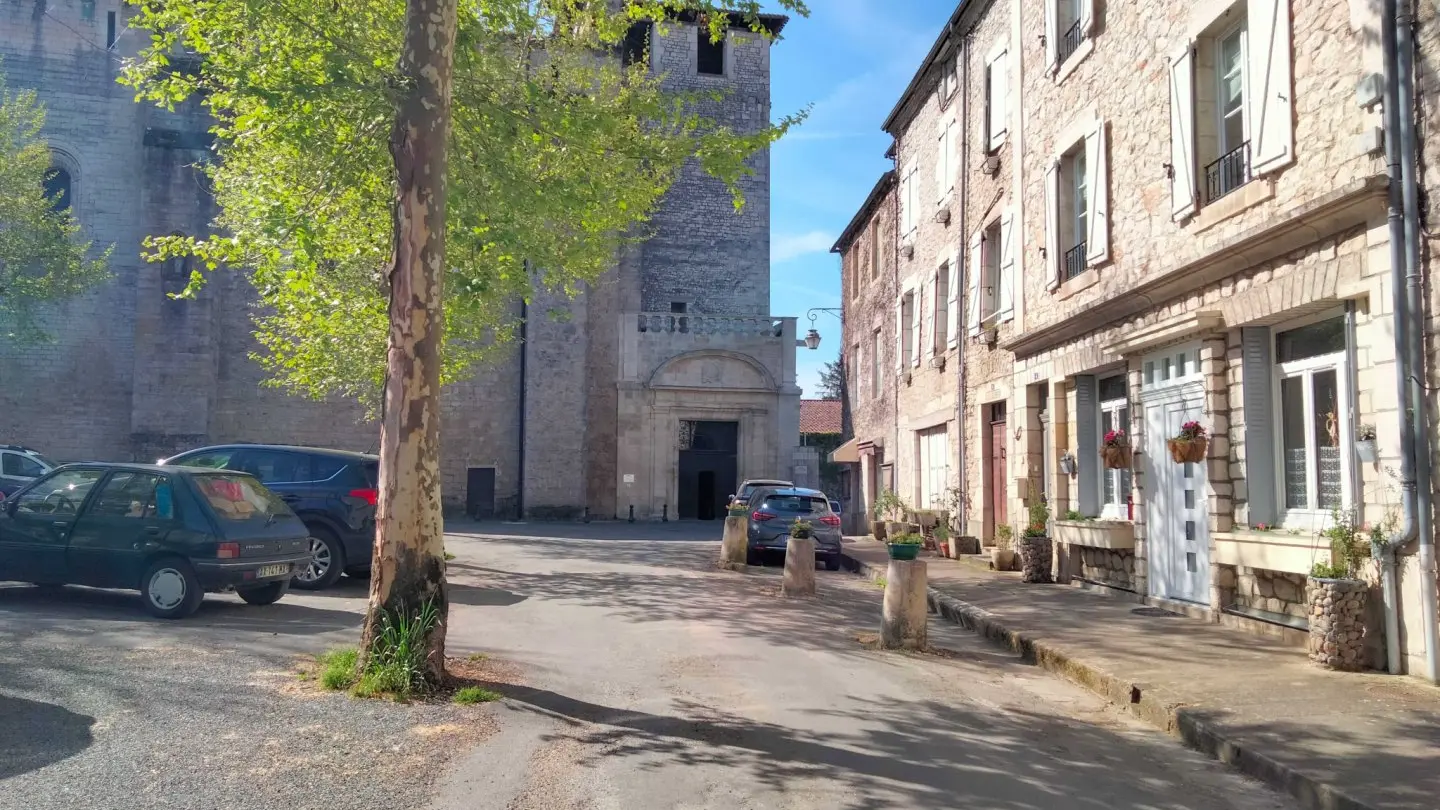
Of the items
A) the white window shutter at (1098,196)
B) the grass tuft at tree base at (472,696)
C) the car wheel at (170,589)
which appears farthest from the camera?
the white window shutter at (1098,196)

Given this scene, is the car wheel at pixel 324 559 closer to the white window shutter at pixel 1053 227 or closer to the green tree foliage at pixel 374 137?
the green tree foliage at pixel 374 137

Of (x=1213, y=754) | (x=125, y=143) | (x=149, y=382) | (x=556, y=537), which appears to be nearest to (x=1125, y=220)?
(x=1213, y=754)

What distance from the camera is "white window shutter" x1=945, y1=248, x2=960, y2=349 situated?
17047mm

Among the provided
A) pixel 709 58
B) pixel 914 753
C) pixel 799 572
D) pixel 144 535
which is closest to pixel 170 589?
pixel 144 535

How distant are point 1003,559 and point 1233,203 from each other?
6.63m

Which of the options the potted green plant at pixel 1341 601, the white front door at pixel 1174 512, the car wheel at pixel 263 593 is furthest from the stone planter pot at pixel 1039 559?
the car wheel at pixel 263 593

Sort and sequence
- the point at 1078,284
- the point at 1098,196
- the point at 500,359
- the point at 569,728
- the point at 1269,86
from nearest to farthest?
the point at 569,728 → the point at 1269,86 → the point at 1098,196 → the point at 1078,284 → the point at 500,359

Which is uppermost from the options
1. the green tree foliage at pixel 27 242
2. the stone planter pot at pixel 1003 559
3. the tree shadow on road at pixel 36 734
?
the green tree foliage at pixel 27 242

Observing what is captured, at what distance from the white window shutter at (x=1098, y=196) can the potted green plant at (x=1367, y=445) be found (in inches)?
179

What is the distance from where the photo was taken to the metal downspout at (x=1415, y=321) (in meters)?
6.54

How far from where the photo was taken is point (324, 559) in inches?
443

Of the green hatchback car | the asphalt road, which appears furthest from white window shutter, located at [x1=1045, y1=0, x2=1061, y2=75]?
the green hatchback car

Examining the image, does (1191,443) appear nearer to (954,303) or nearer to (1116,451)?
(1116,451)

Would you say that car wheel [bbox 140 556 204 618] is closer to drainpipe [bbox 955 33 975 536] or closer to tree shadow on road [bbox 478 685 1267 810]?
tree shadow on road [bbox 478 685 1267 810]
